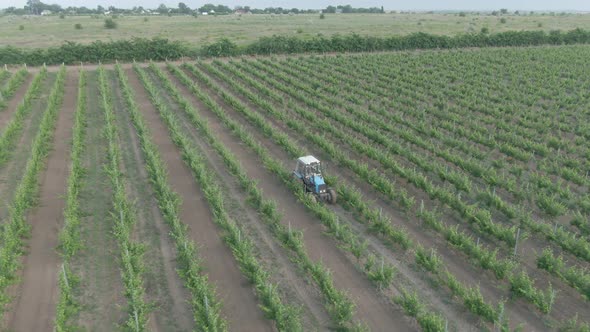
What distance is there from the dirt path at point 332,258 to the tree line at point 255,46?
3764 cm

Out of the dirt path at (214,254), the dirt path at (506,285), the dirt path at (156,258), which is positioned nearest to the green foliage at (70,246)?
the dirt path at (156,258)

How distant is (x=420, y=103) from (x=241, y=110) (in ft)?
44.5

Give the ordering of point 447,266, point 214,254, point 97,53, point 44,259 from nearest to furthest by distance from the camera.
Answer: point 447,266 → point 44,259 → point 214,254 → point 97,53

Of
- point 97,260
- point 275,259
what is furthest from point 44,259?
point 275,259

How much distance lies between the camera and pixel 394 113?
33.3 m

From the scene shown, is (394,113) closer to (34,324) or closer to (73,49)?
(34,324)

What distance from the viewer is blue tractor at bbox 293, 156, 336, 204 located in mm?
19672

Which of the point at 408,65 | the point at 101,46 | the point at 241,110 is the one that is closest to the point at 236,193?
the point at 241,110

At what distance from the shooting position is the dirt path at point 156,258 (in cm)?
1338

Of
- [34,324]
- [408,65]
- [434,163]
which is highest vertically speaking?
[408,65]

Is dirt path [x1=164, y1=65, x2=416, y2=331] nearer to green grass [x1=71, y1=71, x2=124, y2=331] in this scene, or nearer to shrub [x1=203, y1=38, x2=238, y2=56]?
green grass [x1=71, y1=71, x2=124, y2=331]

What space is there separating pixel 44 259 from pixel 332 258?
9.64 m

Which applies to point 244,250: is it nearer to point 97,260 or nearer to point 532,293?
point 97,260

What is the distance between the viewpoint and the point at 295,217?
19.2m
